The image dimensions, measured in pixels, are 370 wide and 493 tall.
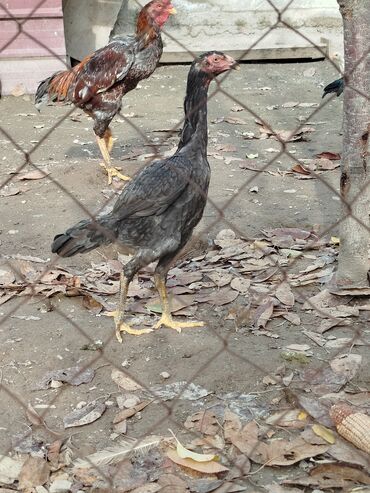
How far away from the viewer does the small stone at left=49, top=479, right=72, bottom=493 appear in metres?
2.93

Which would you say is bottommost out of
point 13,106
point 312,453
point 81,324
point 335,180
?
point 13,106

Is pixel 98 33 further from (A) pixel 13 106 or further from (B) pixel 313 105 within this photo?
(B) pixel 313 105

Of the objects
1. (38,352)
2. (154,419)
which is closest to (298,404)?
(154,419)

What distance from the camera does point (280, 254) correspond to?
4805 millimetres

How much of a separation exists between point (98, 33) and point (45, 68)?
94 centimetres

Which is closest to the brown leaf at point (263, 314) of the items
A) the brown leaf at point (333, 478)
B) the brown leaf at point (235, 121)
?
the brown leaf at point (333, 478)

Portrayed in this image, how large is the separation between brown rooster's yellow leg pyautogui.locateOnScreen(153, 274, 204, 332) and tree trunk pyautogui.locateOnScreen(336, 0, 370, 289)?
2.48 feet

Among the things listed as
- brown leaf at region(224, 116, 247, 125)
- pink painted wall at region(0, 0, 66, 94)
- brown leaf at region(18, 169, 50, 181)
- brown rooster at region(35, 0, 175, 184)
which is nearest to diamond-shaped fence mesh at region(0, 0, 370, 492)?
brown leaf at region(18, 169, 50, 181)

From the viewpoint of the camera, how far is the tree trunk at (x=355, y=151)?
3.69m

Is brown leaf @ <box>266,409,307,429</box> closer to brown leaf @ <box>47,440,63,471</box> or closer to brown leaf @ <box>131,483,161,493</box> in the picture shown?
brown leaf @ <box>131,483,161,493</box>

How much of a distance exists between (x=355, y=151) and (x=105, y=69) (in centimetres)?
260

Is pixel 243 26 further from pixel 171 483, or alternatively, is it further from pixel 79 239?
pixel 171 483

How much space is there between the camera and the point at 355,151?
394cm

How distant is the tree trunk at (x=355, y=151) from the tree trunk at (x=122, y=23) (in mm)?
5854
